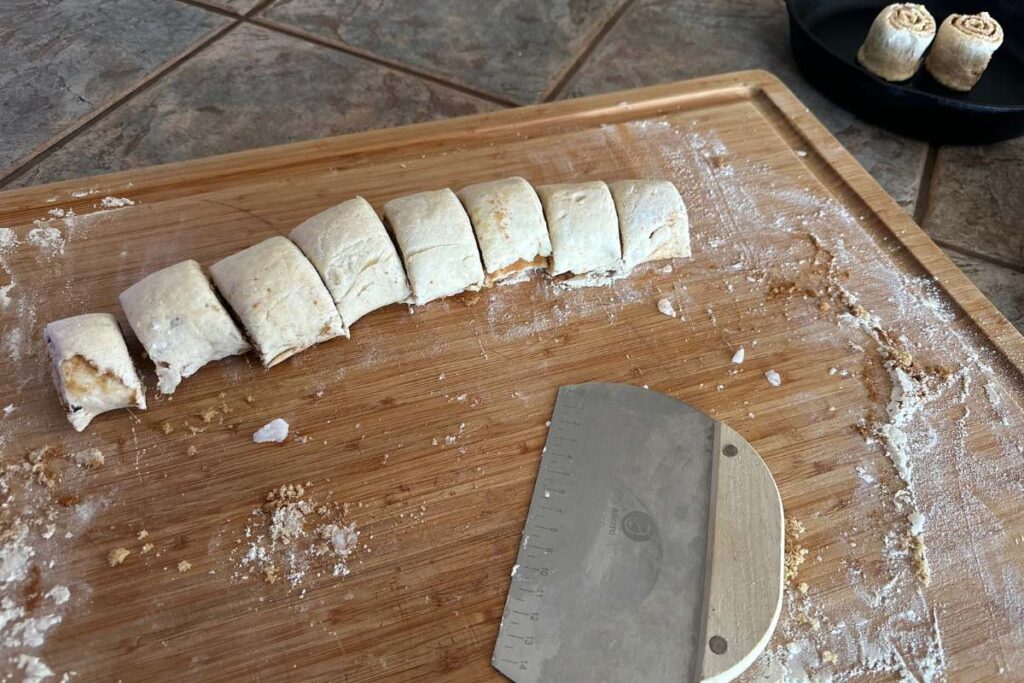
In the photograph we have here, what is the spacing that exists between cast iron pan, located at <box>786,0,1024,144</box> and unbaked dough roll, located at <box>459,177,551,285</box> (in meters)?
1.32

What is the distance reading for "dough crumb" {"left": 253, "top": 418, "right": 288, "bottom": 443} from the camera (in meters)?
1.42

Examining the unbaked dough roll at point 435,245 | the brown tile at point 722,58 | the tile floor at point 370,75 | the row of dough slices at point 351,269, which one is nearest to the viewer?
the row of dough slices at point 351,269

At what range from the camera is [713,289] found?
168cm

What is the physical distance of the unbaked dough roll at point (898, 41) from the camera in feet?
7.22

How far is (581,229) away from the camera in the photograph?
1.62 m

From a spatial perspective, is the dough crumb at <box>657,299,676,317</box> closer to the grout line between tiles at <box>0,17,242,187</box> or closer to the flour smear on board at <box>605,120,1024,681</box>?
the flour smear on board at <box>605,120,1024,681</box>

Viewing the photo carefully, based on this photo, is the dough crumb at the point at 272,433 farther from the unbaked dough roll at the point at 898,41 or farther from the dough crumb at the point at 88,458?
the unbaked dough roll at the point at 898,41

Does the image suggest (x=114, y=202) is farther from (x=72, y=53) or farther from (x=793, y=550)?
(x=793, y=550)

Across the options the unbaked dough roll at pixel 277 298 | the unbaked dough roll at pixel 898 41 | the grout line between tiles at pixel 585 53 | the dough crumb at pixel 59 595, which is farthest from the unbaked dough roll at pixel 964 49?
the dough crumb at pixel 59 595

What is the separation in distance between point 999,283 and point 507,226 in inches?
56.3

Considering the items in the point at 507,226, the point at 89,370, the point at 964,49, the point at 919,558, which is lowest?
the point at 919,558

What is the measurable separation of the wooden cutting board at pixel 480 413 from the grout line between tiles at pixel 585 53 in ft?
1.76

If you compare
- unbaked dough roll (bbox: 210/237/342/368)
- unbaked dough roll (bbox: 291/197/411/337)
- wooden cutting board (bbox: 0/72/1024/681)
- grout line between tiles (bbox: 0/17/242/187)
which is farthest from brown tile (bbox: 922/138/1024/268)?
grout line between tiles (bbox: 0/17/242/187)

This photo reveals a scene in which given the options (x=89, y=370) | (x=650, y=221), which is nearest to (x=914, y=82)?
(x=650, y=221)
